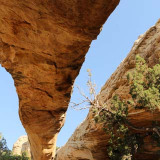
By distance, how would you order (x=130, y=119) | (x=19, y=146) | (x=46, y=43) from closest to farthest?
1. (x=46, y=43)
2. (x=130, y=119)
3. (x=19, y=146)

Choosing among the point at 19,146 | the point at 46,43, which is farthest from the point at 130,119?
the point at 19,146

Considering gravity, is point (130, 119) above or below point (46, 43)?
below

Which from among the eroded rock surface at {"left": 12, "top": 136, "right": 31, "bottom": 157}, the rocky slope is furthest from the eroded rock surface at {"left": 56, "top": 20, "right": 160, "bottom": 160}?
the eroded rock surface at {"left": 12, "top": 136, "right": 31, "bottom": 157}

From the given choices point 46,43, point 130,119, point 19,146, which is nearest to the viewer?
point 46,43

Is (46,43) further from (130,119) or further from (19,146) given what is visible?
(19,146)

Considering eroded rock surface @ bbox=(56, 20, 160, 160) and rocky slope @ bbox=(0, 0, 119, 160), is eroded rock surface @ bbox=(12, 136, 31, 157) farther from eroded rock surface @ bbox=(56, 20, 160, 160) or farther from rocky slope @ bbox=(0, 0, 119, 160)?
rocky slope @ bbox=(0, 0, 119, 160)

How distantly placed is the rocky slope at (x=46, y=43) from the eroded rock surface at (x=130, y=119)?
5.63 m

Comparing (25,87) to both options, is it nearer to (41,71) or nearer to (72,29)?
(41,71)

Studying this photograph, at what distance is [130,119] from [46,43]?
9.61 metres

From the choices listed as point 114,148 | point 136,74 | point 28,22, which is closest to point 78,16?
point 28,22

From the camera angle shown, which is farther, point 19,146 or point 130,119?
point 19,146

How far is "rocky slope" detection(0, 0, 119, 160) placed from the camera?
4.39m

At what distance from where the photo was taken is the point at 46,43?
18.4 feet

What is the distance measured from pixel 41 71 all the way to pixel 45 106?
3.30 meters
